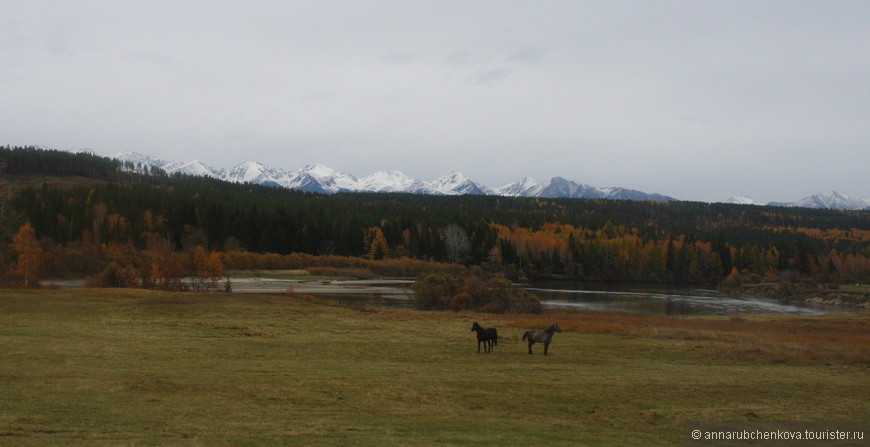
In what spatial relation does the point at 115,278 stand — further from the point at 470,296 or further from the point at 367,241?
the point at 367,241

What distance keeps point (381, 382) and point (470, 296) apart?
37185mm

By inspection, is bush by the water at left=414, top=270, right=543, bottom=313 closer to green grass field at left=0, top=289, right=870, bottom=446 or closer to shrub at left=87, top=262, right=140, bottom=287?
green grass field at left=0, top=289, right=870, bottom=446

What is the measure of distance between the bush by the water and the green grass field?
63.9 feet

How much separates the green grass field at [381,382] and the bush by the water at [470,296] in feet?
63.9

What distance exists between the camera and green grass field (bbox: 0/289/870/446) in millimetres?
12648

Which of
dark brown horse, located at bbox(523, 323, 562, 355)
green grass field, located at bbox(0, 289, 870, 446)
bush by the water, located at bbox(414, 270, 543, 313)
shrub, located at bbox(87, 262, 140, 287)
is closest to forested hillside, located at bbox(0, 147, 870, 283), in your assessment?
shrub, located at bbox(87, 262, 140, 287)

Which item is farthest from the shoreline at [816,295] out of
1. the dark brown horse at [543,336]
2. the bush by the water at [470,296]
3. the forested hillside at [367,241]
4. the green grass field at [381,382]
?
the dark brown horse at [543,336]

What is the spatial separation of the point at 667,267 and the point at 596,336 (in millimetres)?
118847

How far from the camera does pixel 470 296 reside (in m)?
55.0

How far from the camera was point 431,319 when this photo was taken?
40062 millimetres

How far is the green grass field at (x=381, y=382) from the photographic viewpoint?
12.6 metres

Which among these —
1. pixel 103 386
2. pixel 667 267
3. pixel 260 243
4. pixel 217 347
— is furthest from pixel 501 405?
pixel 667 267

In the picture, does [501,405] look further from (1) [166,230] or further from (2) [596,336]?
(1) [166,230]

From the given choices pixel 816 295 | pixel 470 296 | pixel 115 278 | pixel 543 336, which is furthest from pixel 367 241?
pixel 543 336
